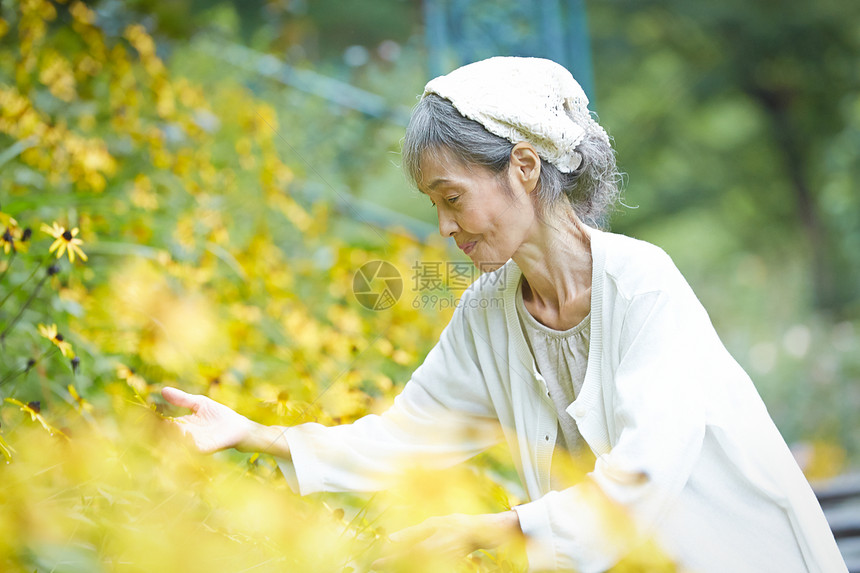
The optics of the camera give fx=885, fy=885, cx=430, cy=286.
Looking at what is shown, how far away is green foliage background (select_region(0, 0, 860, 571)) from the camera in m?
1.26

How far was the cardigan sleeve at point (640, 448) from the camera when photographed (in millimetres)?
1286

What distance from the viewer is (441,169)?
153 cm

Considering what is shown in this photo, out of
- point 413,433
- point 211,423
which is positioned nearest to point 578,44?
point 413,433

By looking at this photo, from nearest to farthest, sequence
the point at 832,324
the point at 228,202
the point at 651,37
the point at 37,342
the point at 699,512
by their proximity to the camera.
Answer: the point at 699,512, the point at 37,342, the point at 228,202, the point at 832,324, the point at 651,37

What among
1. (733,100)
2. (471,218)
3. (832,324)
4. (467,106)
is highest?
(467,106)

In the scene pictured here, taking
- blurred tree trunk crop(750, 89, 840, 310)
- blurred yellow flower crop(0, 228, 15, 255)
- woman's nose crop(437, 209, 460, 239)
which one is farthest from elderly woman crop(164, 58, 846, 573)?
blurred tree trunk crop(750, 89, 840, 310)

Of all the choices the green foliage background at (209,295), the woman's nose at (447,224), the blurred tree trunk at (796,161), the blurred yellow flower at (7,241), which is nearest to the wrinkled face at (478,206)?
the woman's nose at (447,224)

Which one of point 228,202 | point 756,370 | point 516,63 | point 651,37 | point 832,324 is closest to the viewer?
point 516,63

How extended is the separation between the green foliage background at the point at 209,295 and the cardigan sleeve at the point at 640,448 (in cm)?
6

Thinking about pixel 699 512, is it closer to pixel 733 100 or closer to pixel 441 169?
pixel 441 169

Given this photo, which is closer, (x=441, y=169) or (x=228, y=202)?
(x=441, y=169)

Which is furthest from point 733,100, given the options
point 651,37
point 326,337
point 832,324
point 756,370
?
point 326,337

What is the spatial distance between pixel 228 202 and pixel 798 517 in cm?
254

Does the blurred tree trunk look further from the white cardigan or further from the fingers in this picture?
the fingers
